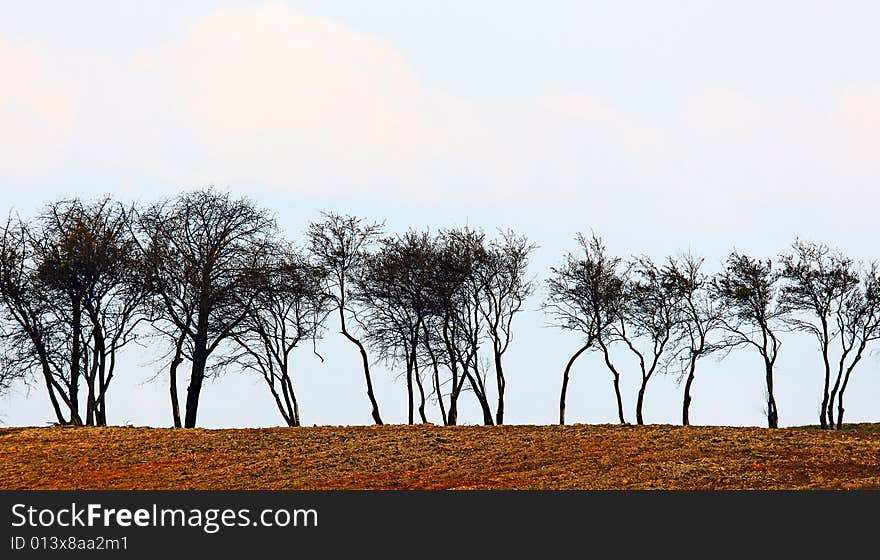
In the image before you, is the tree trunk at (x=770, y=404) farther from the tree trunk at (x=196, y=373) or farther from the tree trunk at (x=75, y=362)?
the tree trunk at (x=75, y=362)

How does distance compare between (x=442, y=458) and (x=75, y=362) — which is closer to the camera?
(x=442, y=458)

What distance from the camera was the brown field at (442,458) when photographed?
97.8 ft

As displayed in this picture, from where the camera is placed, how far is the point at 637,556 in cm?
2081

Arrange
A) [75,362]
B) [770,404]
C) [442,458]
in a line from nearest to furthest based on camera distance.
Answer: [442,458], [75,362], [770,404]

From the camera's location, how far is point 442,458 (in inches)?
1368

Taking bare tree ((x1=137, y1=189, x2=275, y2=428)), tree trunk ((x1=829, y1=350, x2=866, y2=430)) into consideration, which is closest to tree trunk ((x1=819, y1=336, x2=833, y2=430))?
tree trunk ((x1=829, y1=350, x2=866, y2=430))

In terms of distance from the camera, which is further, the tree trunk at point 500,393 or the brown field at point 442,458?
the tree trunk at point 500,393

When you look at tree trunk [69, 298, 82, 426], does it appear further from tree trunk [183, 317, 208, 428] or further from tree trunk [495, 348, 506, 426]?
tree trunk [495, 348, 506, 426]

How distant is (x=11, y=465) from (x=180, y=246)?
17.6m

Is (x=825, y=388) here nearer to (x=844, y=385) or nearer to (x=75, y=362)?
(x=844, y=385)

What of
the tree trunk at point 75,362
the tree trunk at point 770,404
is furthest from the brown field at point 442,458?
the tree trunk at point 770,404

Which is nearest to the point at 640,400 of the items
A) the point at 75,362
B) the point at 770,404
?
the point at 770,404

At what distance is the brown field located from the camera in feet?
97.8

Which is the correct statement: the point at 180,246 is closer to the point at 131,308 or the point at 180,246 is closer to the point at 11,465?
the point at 131,308
